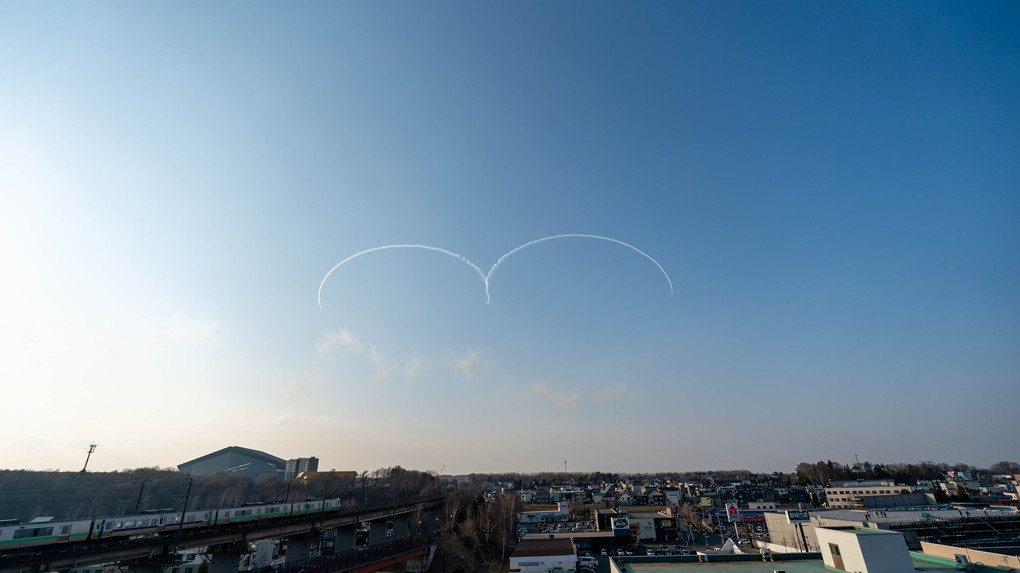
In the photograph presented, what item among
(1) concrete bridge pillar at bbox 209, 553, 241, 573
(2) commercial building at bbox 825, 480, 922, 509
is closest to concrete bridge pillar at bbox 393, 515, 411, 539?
(1) concrete bridge pillar at bbox 209, 553, 241, 573

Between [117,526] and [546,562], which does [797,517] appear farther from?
[117,526]

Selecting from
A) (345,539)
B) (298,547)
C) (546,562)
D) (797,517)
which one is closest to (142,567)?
(298,547)

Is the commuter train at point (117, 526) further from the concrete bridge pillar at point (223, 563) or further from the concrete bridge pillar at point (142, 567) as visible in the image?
the concrete bridge pillar at point (223, 563)

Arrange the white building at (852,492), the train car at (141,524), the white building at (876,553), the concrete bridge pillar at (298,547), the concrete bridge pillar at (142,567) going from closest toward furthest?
the white building at (876,553) → the concrete bridge pillar at (142,567) → the train car at (141,524) → the concrete bridge pillar at (298,547) → the white building at (852,492)

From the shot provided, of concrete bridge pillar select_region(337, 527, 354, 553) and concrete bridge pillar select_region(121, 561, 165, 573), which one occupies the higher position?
concrete bridge pillar select_region(121, 561, 165, 573)

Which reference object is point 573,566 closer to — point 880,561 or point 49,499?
point 880,561

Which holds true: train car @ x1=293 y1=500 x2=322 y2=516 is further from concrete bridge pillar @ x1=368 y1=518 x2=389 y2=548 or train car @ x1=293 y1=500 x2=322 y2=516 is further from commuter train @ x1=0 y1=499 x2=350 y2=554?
concrete bridge pillar @ x1=368 y1=518 x2=389 y2=548

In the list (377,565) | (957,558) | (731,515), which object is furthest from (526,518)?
(957,558)

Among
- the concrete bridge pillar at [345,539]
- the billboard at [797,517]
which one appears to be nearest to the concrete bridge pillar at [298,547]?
the concrete bridge pillar at [345,539]
